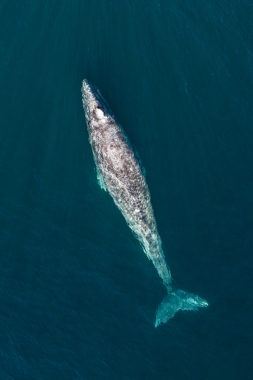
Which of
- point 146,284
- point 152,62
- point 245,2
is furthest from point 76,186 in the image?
point 245,2

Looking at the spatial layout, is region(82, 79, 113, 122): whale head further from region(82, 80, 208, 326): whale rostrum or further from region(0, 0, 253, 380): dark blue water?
region(0, 0, 253, 380): dark blue water

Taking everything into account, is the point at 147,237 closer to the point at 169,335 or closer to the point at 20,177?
the point at 169,335

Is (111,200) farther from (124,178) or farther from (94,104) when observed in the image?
(94,104)

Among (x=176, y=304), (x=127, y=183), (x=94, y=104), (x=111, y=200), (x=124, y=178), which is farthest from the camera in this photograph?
(x=94, y=104)

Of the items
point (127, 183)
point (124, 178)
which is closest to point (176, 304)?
point (127, 183)

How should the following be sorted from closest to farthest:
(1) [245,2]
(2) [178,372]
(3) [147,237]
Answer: (2) [178,372] → (3) [147,237] → (1) [245,2]
